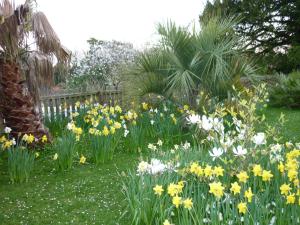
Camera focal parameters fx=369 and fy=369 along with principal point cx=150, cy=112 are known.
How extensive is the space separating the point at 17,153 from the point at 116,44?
11504 millimetres

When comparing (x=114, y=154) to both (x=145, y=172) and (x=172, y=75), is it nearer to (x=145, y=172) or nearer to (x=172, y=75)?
(x=172, y=75)

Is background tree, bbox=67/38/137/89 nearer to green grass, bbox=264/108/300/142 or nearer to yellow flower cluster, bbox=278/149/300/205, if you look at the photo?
green grass, bbox=264/108/300/142

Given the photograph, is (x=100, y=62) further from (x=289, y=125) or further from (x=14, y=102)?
(x=14, y=102)

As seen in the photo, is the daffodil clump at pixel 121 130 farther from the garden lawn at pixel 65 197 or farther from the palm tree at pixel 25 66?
the palm tree at pixel 25 66

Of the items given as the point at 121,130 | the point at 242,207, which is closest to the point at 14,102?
the point at 121,130

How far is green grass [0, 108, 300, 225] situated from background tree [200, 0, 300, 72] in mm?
17617

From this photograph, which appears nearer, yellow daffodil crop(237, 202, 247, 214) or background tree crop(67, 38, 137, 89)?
yellow daffodil crop(237, 202, 247, 214)

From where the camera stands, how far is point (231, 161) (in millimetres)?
2934

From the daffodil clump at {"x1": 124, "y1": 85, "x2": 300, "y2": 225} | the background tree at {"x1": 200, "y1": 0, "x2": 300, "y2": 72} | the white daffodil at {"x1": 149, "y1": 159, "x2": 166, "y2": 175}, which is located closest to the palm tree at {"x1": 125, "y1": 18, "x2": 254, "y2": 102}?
the daffodil clump at {"x1": 124, "y1": 85, "x2": 300, "y2": 225}

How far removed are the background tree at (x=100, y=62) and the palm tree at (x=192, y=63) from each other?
604cm

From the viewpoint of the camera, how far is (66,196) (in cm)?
393

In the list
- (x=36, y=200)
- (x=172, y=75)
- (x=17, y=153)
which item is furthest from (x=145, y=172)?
(x=172, y=75)

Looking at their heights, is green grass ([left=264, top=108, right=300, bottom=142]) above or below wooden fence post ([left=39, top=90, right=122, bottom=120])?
below

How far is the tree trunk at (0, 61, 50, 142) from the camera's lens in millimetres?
5852
